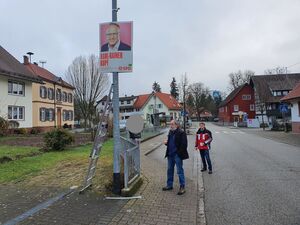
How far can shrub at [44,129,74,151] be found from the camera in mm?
15891

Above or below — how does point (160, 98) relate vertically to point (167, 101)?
above

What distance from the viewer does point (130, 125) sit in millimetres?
8609

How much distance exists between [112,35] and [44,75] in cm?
4025

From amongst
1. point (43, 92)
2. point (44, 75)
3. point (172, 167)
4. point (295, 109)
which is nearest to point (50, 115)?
point (43, 92)

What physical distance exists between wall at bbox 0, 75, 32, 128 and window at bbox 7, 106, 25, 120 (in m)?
0.32

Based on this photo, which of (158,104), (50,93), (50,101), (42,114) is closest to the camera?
(42,114)

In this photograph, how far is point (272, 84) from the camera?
6831 cm

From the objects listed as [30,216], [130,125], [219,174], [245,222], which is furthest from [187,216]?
[219,174]

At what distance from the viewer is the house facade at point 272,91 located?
64.5 m

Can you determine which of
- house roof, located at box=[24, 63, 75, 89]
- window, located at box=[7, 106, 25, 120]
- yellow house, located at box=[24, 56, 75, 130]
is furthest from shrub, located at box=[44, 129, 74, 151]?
house roof, located at box=[24, 63, 75, 89]

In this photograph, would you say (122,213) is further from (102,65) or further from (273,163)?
(273,163)

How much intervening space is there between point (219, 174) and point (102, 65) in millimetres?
5258

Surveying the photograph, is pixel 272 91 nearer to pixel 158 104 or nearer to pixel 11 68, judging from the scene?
pixel 158 104

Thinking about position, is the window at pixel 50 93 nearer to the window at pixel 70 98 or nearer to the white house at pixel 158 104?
the window at pixel 70 98
